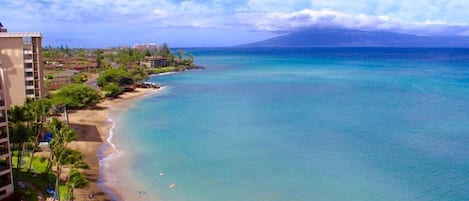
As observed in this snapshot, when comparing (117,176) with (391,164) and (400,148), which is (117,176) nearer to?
(391,164)

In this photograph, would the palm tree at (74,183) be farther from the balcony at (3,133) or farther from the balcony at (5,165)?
the balcony at (3,133)

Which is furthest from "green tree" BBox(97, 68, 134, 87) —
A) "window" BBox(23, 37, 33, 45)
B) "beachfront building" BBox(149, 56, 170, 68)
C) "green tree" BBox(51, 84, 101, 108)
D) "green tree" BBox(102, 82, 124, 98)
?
"beachfront building" BBox(149, 56, 170, 68)

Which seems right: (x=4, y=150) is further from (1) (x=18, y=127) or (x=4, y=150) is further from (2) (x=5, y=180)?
(1) (x=18, y=127)

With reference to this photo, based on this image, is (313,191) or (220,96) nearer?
(313,191)

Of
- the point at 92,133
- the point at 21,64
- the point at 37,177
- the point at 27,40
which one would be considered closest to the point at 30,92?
the point at 21,64

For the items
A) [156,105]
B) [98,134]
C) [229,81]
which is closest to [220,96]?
[156,105]

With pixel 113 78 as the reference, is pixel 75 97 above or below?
below

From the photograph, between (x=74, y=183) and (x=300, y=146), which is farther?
(x=300, y=146)
